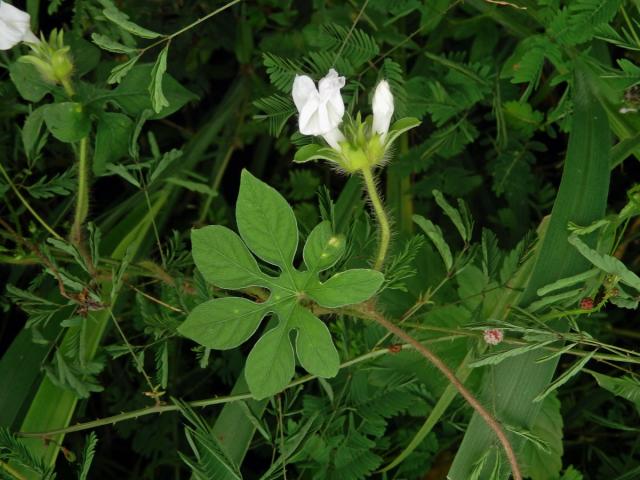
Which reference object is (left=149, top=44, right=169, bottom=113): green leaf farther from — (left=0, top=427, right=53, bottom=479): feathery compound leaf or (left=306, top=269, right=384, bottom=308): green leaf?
(left=0, top=427, right=53, bottom=479): feathery compound leaf

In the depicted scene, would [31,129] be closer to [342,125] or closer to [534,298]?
[342,125]

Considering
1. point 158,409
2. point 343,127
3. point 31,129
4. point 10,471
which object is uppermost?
point 343,127

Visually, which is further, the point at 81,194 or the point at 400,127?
the point at 81,194

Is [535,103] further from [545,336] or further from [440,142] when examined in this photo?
[545,336]

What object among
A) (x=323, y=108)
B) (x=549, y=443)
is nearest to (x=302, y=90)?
(x=323, y=108)

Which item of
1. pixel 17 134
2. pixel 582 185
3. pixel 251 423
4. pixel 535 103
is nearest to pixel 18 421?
pixel 251 423

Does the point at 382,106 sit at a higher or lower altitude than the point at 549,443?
higher
